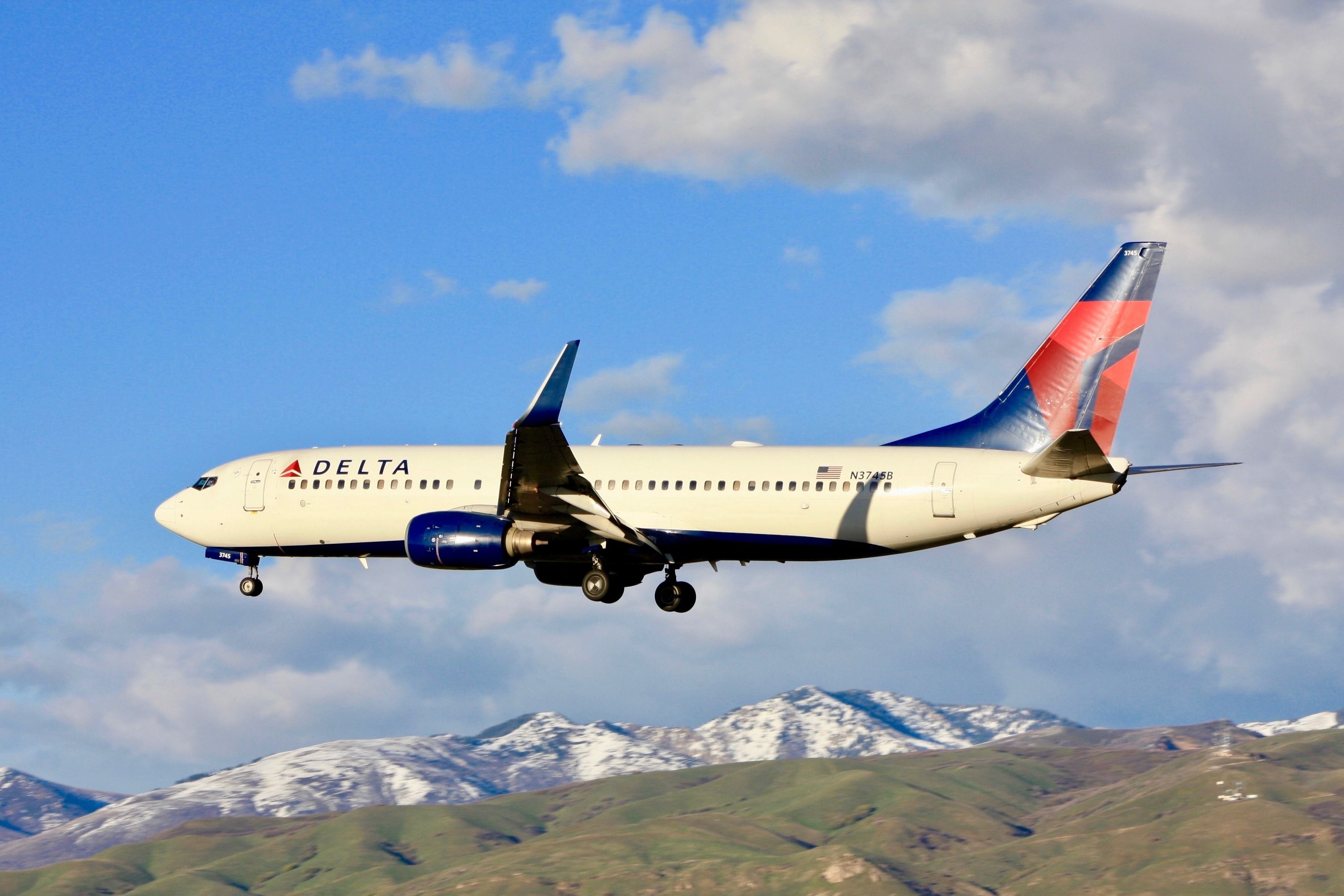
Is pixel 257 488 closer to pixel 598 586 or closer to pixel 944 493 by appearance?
pixel 598 586

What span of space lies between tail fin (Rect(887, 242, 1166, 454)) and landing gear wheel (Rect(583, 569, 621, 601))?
1116cm

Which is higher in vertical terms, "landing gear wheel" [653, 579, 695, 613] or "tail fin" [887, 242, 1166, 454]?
"tail fin" [887, 242, 1166, 454]

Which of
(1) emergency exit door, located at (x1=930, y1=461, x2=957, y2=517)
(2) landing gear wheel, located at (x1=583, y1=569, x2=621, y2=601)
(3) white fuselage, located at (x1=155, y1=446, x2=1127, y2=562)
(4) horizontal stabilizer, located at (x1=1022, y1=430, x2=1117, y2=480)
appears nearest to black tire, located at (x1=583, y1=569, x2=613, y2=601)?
(2) landing gear wheel, located at (x1=583, y1=569, x2=621, y2=601)

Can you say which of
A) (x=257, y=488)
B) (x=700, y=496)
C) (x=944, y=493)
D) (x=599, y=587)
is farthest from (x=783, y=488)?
(x=257, y=488)

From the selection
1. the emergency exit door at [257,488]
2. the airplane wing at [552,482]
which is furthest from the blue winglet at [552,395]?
the emergency exit door at [257,488]

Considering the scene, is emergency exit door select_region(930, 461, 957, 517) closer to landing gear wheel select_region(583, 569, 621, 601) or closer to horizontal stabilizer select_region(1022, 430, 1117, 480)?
horizontal stabilizer select_region(1022, 430, 1117, 480)

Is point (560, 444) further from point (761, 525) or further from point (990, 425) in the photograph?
point (990, 425)

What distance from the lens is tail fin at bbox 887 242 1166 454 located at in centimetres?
4919

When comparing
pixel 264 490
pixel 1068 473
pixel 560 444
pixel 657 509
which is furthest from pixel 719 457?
pixel 264 490

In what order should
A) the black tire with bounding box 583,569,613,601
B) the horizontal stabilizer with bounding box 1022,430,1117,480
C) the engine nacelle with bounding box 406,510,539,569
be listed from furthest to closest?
the black tire with bounding box 583,569,613,601, the engine nacelle with bounding box 406,510,539,569, the horizontal stabilizer with bounding box 1022,430,1117,480

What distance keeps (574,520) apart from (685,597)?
21.2 feet

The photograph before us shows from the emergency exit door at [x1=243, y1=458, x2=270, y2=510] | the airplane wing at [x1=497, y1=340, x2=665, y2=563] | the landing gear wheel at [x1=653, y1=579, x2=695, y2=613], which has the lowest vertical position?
the landing gear wheel at [x1=653, y1=579, x2=695, y2=613]

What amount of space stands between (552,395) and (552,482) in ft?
13.3

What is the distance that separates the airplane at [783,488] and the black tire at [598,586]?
37 mm
